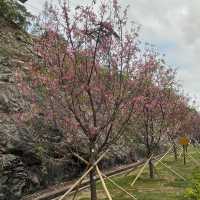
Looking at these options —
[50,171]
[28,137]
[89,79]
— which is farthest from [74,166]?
[89,79]

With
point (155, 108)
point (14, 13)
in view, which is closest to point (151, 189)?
point (155, 108)

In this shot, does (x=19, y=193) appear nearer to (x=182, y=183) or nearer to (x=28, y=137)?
(x=28, y=137)

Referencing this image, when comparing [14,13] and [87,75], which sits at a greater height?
[14,13]

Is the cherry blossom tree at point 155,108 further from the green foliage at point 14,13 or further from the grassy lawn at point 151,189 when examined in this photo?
the green foliage at point 14,13

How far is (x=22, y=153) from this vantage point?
19.9 m

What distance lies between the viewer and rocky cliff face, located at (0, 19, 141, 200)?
60.0 ft

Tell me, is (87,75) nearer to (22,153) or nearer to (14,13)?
(22,153)

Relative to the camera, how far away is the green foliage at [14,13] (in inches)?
1334

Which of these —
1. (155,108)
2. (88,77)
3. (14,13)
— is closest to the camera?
(88,77)

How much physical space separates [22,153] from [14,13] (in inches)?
735

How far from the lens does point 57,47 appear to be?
636 inches

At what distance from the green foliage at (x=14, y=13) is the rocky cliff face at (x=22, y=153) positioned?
829 centimetres

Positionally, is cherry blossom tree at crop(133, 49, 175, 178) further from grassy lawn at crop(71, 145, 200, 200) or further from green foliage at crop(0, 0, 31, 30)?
green foliage at crop(0, 0, 31, 30)

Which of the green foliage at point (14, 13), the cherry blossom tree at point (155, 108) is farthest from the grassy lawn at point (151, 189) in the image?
the green foliage at point (14, 13)
